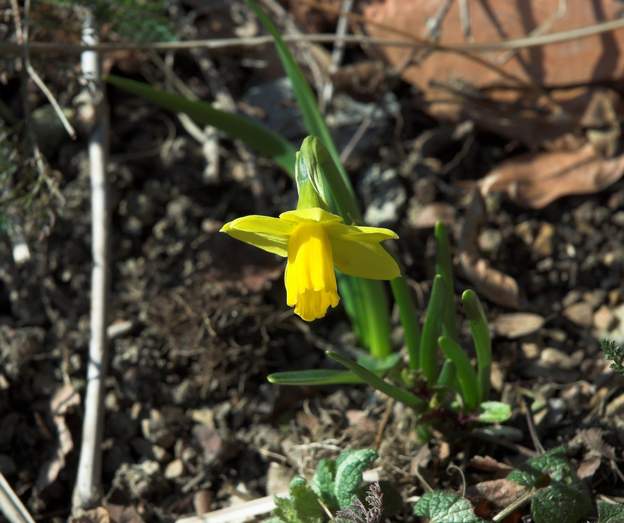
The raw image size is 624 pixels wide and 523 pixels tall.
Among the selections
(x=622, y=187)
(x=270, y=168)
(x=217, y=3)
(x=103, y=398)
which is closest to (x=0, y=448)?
(x=103, y=398)

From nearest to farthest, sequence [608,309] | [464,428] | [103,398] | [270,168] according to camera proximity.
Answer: [464,428], [103,398], [608,309], [270,168]

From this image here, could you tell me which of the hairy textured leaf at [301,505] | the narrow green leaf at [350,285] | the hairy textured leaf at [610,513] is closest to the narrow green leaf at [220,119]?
the narrow green leaf at [350,285]

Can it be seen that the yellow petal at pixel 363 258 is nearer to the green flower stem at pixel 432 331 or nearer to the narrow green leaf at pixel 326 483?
the green flower stem at pixel 432 331

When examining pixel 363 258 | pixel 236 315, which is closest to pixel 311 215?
pixel 363 258

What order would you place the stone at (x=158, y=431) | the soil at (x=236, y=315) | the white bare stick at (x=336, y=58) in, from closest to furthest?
1. the soil at (x=236, y=315)
2. the stone at (x=158, y=431)
3. the white bare stick at (x=336, y=58)

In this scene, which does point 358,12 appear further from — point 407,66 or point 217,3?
point 217,3
